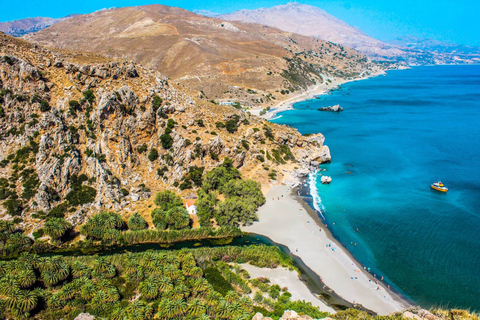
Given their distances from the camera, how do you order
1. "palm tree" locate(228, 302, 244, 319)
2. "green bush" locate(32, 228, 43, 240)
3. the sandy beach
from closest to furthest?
"palm tree" locate(228, 302, 244, 319) → the sandy beach → "green bush" locate(32, 228, 43, 240)

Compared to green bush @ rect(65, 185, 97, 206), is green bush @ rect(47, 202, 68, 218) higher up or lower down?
lower down

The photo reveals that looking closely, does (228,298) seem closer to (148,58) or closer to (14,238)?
(14,238)

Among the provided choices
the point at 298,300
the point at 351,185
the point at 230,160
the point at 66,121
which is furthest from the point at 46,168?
the point at 351,185

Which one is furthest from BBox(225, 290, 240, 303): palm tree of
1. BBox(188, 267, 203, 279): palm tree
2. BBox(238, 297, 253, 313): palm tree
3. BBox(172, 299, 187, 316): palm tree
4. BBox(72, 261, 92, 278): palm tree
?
BBox(72, 261, 92, 278): palm tree

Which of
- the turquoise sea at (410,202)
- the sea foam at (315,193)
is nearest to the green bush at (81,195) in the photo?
the sea foam at (315,193)

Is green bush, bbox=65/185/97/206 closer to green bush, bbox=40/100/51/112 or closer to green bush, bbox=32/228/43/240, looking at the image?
green bush, bbox=32/228/43/240

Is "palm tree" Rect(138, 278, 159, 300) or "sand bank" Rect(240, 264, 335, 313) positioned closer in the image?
"palm tree" Rect(138, 278, 159, 300)

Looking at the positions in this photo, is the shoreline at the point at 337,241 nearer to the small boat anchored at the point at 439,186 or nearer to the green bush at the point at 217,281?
the green bush at the point at 217,281
